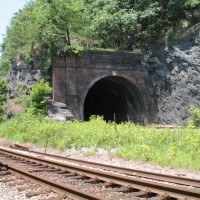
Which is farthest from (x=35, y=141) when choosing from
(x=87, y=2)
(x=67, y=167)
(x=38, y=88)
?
(x=87, y=2)

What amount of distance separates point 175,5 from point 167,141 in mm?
16693

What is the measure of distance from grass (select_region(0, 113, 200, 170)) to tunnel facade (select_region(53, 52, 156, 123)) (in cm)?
546

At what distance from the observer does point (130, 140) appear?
1330cm

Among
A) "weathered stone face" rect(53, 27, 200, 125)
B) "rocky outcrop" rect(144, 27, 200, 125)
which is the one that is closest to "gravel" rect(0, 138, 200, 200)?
"weathered stone face" rect(53, 27, 200, 125)

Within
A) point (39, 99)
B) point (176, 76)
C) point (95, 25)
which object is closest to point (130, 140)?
point (39, 99)

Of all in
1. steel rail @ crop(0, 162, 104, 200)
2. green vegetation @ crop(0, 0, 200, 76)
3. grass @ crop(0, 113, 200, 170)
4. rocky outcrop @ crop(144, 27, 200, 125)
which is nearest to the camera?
steel rail @ crop(0, 162, 104, 200)

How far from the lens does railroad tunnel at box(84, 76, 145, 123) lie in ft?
94.4

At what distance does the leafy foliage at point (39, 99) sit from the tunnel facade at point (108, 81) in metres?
1.50

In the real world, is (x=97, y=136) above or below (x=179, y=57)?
below

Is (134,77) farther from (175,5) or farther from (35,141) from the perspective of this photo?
(35,141)

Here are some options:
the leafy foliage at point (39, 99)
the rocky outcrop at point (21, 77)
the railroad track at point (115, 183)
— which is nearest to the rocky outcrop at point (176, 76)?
the rocky outcrop at point (21, 77)

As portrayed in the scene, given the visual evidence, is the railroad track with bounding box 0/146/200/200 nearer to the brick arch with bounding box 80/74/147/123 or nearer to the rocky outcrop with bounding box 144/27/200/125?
the rocky outcrop with bounding box 144/27/200/125

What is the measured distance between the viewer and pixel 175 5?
88.4 ft

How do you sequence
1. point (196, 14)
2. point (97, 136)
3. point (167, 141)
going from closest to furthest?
1. point (167, 141)
2. point (97, 136)
3. point (196, 14)
